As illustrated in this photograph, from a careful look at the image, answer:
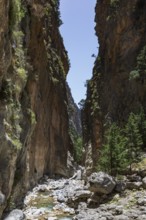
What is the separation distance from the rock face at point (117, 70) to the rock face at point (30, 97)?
6.29m

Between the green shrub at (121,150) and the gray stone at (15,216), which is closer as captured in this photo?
the gray stone at (15,216)

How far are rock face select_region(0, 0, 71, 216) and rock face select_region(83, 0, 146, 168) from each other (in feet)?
20.6

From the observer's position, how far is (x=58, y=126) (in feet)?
201

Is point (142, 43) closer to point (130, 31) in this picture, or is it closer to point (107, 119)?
point (130, 31)

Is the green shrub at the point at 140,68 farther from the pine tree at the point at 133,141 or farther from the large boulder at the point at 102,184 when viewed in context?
the large boulder at the point at 102,184

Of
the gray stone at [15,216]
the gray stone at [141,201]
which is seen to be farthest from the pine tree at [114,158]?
the gray stone at [15,216]

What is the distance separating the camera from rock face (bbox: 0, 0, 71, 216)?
60.8 ft

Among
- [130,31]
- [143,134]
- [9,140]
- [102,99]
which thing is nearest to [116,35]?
[130,31]

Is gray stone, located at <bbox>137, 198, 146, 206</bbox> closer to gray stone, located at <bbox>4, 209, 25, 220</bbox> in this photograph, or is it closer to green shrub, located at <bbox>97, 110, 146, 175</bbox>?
gray stone, located at <bbox>4, 209, 25, 220</bbox>

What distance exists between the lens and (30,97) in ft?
107

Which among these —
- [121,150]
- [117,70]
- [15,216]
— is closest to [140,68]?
[117,70]

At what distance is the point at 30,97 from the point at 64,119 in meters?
33.2

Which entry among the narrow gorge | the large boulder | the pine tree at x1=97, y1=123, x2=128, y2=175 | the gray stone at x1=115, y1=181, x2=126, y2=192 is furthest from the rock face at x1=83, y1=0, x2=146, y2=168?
the large boulder

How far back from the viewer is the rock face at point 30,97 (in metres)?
18.5
